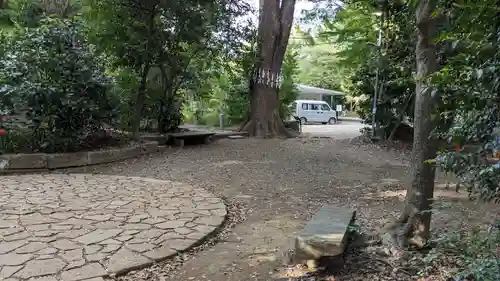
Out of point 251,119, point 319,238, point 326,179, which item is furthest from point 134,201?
point 251,119

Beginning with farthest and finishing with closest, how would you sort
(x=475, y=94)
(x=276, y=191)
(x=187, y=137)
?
(x=187, y=137), (x=276, y=191), (x=475, y=94)

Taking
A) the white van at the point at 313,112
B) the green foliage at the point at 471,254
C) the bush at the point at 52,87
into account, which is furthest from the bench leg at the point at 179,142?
the white van at the point at 313,112

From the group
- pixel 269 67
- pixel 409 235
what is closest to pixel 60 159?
pixel 409 235

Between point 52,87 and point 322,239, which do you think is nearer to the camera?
point 322,239

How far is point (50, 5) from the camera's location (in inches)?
473

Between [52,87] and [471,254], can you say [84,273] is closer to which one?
[471,254]

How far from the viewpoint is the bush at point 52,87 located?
679cm

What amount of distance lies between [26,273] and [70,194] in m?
2.35

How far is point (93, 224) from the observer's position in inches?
155

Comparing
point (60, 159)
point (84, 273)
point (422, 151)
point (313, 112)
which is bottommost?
point (84, 273)

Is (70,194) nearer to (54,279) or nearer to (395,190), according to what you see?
(54,279)

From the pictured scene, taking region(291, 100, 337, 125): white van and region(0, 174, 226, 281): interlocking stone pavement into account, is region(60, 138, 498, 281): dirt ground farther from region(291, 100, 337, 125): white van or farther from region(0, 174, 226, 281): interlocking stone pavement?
→ region(291, 100, 337, 125): white van

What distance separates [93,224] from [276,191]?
8.56ft

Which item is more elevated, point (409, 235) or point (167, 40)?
→ point (167, 40)
